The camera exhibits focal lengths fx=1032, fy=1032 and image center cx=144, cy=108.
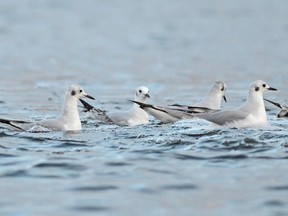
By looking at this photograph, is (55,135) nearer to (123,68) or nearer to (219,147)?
(219,147)

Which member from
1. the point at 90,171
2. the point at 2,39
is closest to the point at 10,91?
the point at 90,171

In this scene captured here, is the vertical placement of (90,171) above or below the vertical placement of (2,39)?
below

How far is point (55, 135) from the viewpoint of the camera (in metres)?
12.7

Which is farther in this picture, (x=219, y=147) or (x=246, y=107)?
(x=246, y=107)

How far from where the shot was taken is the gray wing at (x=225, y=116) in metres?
13.1

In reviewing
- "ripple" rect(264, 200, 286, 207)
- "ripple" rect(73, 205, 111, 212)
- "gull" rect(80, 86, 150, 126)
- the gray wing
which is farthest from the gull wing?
"ripple" rect(73, 205, 111, 212)

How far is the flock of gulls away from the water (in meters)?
0.22

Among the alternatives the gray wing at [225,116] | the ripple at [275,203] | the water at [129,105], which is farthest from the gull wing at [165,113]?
the ripple at [275,203]

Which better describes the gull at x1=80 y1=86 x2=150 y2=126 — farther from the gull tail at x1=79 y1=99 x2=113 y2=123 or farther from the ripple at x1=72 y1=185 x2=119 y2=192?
the ripple at x1=72 y1=185 x2=119 y2=192

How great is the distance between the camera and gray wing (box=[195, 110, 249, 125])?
13117mm

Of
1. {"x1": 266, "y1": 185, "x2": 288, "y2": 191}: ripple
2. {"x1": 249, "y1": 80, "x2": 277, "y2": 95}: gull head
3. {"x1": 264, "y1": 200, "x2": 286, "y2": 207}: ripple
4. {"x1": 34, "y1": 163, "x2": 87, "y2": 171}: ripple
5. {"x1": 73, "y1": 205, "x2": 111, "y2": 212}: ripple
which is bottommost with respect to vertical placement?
{"x1": 73, "y1": 205, "x2": 111, "y2": 212}: ripple

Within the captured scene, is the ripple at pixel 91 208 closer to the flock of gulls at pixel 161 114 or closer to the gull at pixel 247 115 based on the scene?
the flock of gulls at pixel 161 114

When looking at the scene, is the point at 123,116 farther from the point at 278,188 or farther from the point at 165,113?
the point at 278,188

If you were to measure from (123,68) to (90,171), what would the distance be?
46.3 feet
